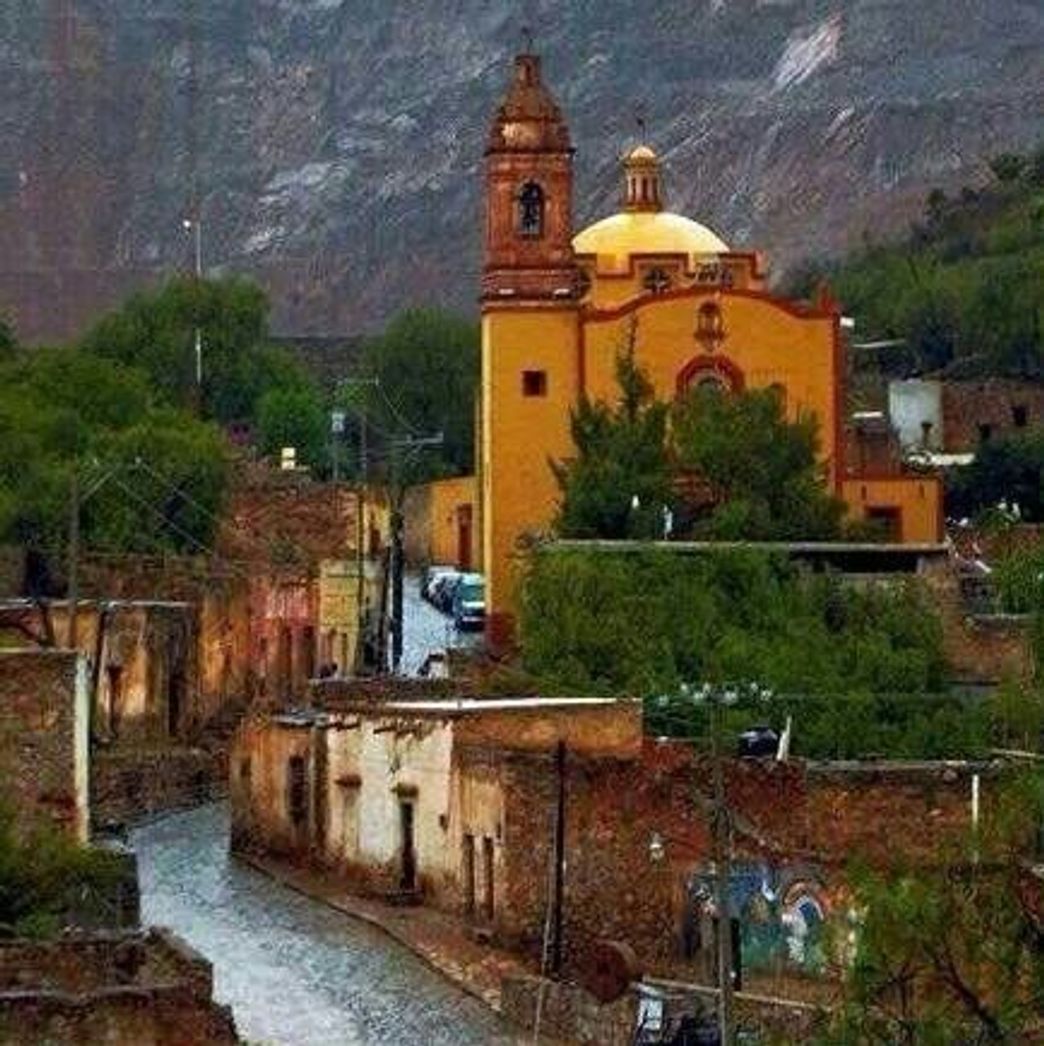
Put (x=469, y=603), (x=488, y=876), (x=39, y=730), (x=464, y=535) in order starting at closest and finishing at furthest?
(x=39, y=730)
(x=488, y=876)
(x=469, y=603)
(x=464, y=535)

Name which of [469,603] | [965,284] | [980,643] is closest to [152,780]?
[980,643]

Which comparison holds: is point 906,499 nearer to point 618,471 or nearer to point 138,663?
point 618,471

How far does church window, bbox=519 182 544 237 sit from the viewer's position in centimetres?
8475

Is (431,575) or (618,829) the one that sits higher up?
(431,575)

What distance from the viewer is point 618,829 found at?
5116 centimetres

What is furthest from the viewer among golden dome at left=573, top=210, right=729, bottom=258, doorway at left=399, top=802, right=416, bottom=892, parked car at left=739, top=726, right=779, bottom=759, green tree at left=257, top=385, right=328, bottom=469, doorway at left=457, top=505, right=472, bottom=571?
green tree at left=257, top=385, right=328, bottom=469

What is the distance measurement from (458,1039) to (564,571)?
2281 cm

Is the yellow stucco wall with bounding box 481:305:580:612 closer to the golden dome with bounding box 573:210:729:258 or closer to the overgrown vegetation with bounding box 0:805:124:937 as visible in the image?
the golden dome with bounding box 573:210:729:258

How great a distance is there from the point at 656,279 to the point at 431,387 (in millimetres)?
31118

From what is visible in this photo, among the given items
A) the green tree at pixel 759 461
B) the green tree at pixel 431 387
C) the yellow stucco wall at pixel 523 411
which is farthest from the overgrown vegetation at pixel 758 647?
the green tree at pixel 431 387

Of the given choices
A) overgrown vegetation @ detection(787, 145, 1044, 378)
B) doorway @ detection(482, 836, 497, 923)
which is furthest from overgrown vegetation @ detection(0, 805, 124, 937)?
overgrown vegetation @ detection(787, 145, 1044, 378)

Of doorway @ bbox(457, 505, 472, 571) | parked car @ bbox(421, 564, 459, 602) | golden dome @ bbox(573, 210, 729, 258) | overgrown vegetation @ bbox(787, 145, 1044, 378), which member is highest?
overgrown vegetation @ bbox(787, 145, 1044, 378)

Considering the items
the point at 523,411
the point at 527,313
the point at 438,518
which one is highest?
the point at 527,313

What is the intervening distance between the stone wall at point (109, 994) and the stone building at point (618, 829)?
8710mm
